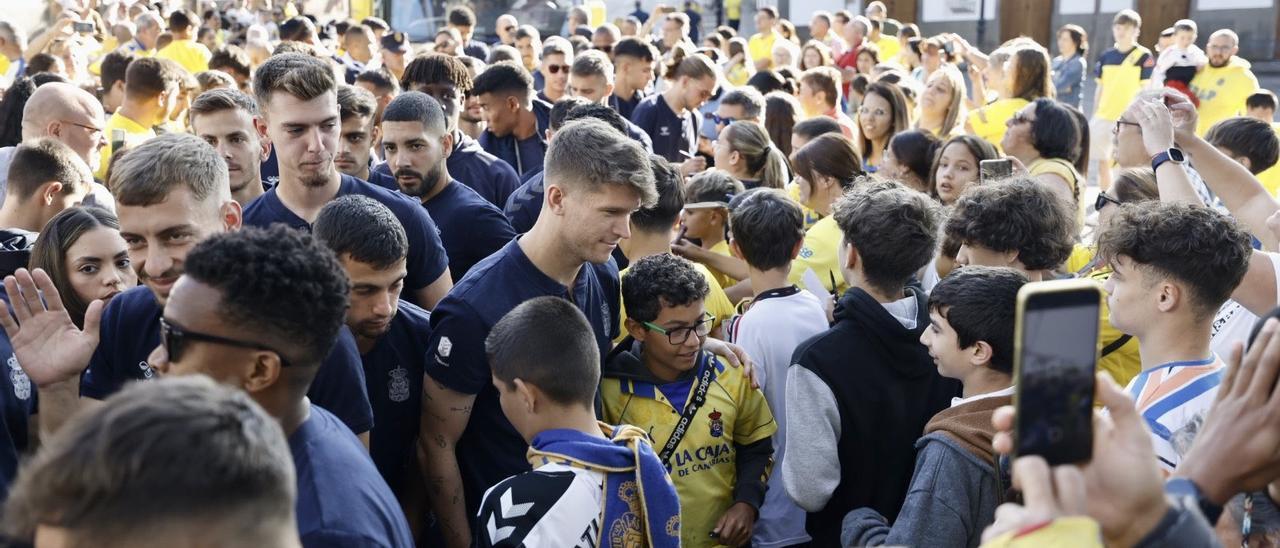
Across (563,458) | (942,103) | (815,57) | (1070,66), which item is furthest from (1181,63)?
(563,458)

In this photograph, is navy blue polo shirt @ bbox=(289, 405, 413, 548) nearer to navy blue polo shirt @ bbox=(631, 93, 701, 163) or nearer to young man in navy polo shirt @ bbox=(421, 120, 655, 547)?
young man in navy polo shirt @ bbox=(421, 120, 655, 547)

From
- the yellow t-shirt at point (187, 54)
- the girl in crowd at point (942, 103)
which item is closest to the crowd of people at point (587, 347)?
the girl in crowd at point (942, 103)

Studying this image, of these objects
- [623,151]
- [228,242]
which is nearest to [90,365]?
[228,242]

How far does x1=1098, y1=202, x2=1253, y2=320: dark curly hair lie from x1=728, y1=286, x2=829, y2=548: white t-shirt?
3.74 feet

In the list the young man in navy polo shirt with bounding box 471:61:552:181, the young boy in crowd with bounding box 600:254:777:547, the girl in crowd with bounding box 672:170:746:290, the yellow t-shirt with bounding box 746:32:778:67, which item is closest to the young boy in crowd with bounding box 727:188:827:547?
the young boy in crowd with bounding box 600:254:777:547

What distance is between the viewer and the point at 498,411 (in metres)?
3.21

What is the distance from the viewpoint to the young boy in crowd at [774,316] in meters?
3.62

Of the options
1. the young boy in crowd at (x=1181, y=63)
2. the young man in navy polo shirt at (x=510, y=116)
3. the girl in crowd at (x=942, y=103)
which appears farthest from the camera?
the young boy in crowd at (x=1181, y=63)

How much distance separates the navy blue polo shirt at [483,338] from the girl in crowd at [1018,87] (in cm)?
522

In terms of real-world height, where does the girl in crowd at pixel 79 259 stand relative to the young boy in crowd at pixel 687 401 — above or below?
above

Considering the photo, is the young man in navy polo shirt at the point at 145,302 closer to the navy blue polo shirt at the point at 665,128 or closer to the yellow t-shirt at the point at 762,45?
the navy blue polo shirt at the point at 665,128

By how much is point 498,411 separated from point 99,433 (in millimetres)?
1997

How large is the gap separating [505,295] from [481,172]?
8.98 ft

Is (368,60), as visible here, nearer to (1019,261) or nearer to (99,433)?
(1019,261)
